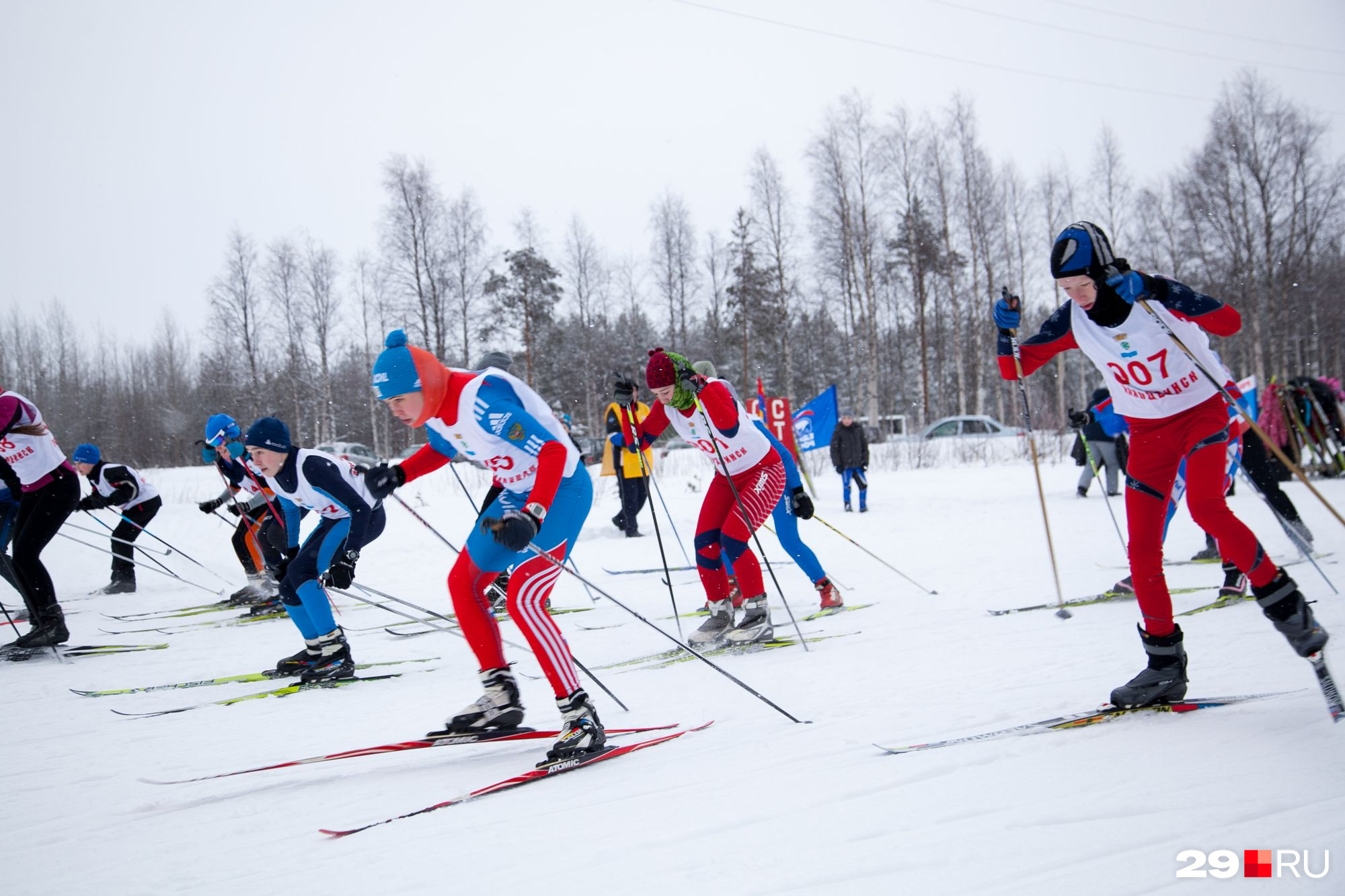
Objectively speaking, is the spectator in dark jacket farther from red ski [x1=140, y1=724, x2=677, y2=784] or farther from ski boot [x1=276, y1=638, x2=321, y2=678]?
red ski [x1=140, y1=724, x2=677, y2=784]

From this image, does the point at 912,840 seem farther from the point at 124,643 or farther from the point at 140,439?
the point at 140,439

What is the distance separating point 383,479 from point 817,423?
10.8 m

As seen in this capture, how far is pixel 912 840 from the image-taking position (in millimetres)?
1946

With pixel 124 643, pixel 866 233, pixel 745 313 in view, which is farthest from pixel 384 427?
pixel 124 643

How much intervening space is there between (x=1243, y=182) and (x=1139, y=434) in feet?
86.4

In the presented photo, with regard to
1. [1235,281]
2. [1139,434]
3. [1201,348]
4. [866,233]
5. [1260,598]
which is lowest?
[1260,598]

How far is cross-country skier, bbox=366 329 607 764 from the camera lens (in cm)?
284

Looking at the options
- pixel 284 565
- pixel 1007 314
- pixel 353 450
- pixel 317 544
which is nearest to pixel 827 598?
pixel 1007 314

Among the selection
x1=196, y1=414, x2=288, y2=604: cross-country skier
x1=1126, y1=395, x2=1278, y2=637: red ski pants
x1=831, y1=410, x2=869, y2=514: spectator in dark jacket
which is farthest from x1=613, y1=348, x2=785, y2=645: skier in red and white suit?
x1=831, y1=410, x2=869, y2=514: spectator in dark jacket

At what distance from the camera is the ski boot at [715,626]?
15.6ft

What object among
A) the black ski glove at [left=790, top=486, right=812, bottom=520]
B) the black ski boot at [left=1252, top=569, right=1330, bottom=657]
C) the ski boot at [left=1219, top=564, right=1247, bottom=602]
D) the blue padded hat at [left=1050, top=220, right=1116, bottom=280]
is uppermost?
the blue padded hat at [left=1050, top=220, right=1116, bottom=280]

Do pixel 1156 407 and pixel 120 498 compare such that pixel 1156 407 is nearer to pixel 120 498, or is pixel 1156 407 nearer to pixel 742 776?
pixel 742 776

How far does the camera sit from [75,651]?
5.26m

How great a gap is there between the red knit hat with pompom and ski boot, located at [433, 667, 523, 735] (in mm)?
1900
